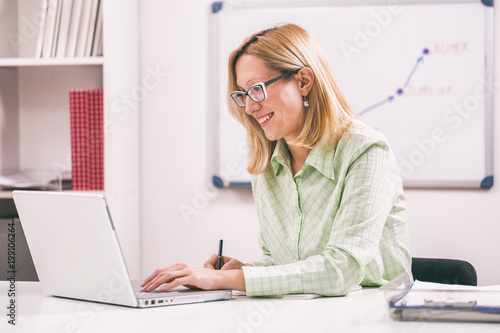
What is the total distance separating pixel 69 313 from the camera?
126cm

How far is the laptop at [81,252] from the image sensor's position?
1.22m

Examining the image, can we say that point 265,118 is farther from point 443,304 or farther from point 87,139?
point 87,139

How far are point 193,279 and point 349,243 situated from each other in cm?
37

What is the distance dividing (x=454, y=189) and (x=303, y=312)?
176 centimetres

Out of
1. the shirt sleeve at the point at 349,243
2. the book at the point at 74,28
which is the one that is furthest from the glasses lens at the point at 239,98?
the book at the point at 74,28

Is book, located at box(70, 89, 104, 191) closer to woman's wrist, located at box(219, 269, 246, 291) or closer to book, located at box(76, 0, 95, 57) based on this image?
book, located at box(76, 0, 95, 57)

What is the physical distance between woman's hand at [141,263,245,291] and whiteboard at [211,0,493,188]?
158cm

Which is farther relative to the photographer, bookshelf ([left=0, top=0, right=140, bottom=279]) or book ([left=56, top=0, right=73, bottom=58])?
bookshelf ([left=0, top=0, right=140, bottom=279])

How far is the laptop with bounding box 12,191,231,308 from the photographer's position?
122 cm

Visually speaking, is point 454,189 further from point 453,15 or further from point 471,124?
point 453,15

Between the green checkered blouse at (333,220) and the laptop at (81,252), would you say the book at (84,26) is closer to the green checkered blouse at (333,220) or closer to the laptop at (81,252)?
the green checkered blouse at (333,220)

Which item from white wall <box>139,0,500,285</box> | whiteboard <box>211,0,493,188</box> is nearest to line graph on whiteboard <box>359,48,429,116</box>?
whiteboard <box>211,0,493,188</box>

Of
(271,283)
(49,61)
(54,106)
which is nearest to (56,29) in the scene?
(49,61)

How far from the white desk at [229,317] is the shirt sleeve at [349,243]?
39mm
